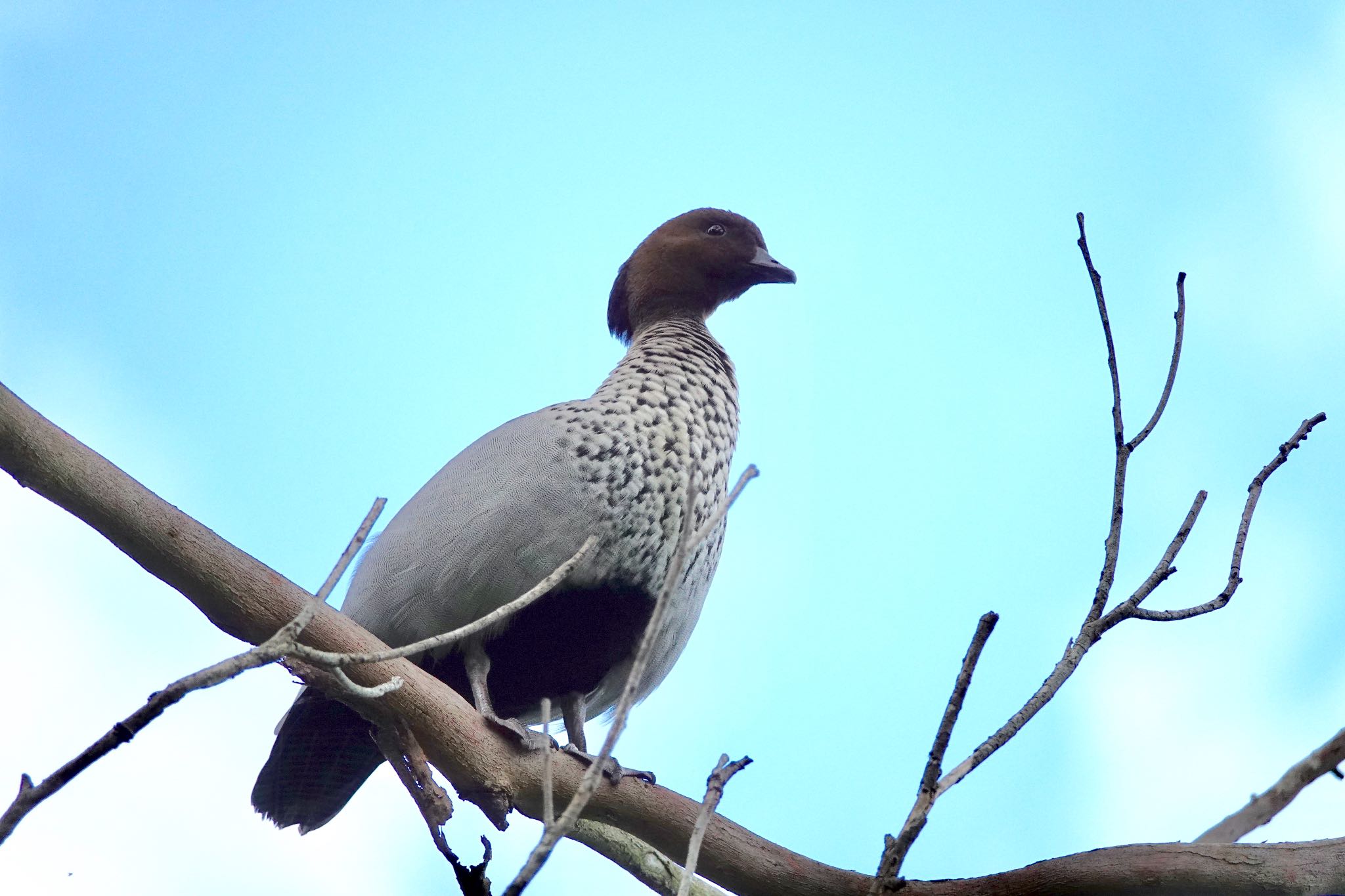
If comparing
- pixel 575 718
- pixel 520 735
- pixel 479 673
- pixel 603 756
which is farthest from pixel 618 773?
pixel 603 756

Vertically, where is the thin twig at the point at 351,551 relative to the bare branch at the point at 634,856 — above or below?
above

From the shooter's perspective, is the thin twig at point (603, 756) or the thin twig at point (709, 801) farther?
the thin twig at point (709, 801)

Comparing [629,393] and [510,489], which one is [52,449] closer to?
[510,489]

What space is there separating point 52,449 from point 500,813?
60.1 inches

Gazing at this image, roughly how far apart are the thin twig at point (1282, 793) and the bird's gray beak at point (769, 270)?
388 cm

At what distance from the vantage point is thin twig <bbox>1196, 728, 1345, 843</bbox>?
8.01 ft

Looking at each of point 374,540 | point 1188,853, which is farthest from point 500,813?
point 1188,853

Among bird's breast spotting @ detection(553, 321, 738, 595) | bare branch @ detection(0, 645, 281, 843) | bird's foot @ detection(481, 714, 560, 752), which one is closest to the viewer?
bare branch @ detection(0, 645, 281, 843)

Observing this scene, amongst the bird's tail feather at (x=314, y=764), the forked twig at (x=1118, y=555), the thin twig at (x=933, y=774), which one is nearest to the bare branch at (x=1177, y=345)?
the forked twig at (x=1118, y=555)

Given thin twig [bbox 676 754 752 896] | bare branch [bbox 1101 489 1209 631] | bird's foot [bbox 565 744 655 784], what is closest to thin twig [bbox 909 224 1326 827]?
bare branch [bbox 1101 489 1209 631]

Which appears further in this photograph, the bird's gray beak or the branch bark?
the bird's gray beak

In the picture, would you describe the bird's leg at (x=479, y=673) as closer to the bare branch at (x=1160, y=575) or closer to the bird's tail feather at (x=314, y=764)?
the bird's tail feather at (x=314, y=764)

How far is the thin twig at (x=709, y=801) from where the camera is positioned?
2.24 meters

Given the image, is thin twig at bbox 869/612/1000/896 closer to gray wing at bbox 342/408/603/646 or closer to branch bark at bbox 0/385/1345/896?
branch bark at bbox 0/385/1345/896
